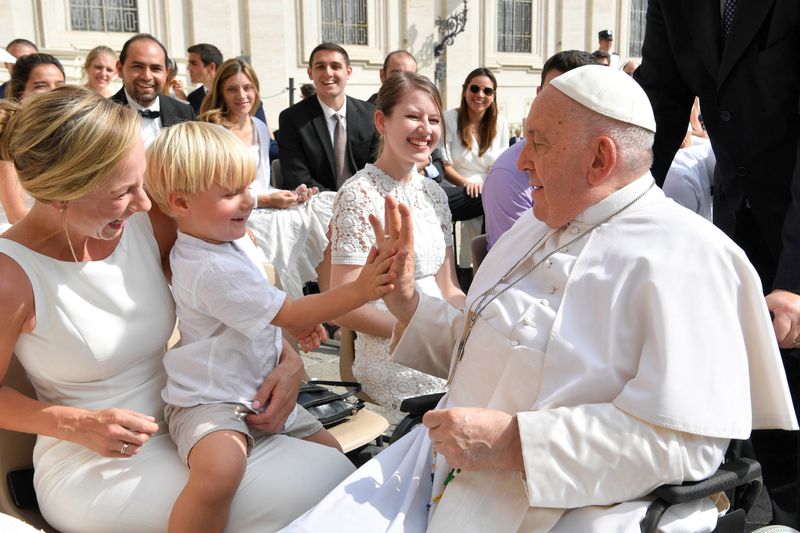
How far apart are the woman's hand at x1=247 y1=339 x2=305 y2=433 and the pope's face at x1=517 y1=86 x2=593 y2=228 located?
0.90m

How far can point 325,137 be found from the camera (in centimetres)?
609

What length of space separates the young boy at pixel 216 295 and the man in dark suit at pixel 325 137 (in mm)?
3824

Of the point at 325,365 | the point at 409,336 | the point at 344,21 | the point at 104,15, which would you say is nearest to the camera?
the point at 409,336

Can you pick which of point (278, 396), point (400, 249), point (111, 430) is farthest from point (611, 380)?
point (111, 430)

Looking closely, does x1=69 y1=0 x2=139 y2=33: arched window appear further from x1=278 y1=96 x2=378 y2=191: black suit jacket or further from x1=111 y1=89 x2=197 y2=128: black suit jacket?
x1=278 y1=96 x2=378 y2=191: black suit jacket

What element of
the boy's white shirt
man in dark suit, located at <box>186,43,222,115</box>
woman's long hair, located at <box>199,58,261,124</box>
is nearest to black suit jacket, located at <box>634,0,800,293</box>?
the boy's white shirt

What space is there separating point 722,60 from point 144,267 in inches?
80.2

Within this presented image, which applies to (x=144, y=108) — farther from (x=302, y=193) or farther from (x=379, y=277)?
(x=379, y=277)

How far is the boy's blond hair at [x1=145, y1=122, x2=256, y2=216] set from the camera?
2.18m

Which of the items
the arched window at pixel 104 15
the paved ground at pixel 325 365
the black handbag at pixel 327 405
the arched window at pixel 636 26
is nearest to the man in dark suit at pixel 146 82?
the paved ground at pixel 325 365

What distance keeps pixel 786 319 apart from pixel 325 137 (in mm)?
4509

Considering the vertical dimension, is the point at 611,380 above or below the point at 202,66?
below

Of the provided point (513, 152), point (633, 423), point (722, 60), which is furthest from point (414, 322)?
point (513, 152)

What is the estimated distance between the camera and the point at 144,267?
231cm
